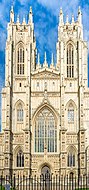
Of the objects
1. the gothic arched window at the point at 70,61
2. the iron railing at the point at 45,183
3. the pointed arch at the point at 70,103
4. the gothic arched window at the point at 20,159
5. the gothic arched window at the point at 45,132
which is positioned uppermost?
the gothic arched window at the point at 70,61

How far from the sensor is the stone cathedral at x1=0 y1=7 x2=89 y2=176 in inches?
2995

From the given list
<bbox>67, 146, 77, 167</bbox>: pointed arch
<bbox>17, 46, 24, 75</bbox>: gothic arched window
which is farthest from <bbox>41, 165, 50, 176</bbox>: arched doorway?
<bbox>17, 46, 24, 75</bbox>: gothic arched window

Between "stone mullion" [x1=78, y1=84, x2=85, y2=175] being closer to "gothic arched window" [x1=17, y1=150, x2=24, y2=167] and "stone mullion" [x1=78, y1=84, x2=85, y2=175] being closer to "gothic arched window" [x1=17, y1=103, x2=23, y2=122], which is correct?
"gothic arched window" [x1=17, y1=150, x2=24, y2=167]

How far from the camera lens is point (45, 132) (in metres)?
78.3

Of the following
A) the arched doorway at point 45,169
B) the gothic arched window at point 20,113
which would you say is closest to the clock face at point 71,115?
the gothic arched window at point 20,113

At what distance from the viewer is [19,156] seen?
7694 cm

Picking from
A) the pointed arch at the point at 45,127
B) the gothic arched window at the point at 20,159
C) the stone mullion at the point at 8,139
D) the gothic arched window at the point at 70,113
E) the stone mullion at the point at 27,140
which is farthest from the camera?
the gothic arched window at the point at 70,113

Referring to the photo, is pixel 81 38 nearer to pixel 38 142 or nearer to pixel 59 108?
pixel 59 108

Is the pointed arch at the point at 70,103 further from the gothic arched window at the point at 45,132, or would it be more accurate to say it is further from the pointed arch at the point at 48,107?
the gothic arched window at the point at 45,132

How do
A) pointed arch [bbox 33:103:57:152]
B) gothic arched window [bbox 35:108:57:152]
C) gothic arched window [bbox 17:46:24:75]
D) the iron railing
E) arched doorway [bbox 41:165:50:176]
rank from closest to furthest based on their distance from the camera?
the iron railing < arched doorway [bbox 41:165:50:176] < gothic arched window [bbox 35:108:57:152] < pointed arch [bbox 33:103:57:152] < gothic arched window [bbox 17:46:24:75]

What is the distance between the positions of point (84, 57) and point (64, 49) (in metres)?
4.11

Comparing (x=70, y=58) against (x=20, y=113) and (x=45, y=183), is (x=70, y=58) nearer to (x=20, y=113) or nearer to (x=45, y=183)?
(x=20, y=113)

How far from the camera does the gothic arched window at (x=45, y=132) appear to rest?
77625 mm

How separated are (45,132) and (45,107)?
385 cm
